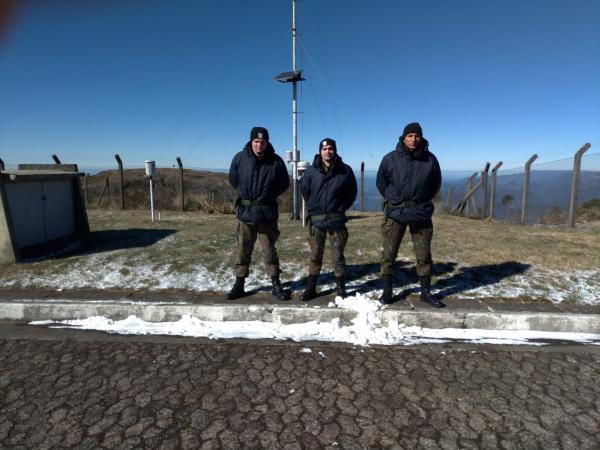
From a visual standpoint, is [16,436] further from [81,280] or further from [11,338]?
[81,280]

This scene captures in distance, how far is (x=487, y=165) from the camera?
13.8 meters

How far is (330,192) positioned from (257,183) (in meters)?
0.84

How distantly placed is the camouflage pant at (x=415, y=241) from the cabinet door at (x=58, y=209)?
5.71 metres

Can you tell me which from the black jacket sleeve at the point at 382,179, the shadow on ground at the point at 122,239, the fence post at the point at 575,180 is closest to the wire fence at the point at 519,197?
the fence post at the point at 575,180

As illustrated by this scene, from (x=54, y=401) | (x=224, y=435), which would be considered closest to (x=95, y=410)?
(x=54, y=401)

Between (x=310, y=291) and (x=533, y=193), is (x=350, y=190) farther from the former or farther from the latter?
(x=533, y=193)

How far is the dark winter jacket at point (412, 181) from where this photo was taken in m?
4.23

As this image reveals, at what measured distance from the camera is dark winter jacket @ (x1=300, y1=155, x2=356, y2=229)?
14.5ft

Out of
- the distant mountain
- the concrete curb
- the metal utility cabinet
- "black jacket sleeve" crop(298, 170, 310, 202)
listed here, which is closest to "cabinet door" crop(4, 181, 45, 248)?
the metal utility cabinet

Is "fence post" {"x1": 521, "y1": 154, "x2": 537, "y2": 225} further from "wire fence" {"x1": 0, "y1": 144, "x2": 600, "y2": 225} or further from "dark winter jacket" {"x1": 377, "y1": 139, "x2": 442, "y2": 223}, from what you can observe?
"dark winter jacket" {"x1": 377, "y1": 139, "x2": 442, "y2": 223}

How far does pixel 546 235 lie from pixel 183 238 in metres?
8.27

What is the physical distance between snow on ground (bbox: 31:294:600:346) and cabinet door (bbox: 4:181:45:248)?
103 inches

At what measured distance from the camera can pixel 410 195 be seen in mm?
4270

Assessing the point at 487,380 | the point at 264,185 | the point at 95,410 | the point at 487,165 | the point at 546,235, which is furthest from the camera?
the point at 487,165
